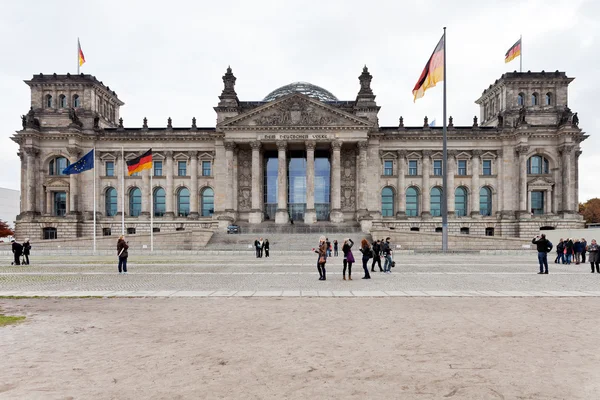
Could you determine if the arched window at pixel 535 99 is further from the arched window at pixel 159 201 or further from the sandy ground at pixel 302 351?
the sandy ground at pixel 302 351

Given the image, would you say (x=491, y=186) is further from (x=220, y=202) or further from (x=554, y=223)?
(x=220, y=202)

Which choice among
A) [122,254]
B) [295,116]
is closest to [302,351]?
[122,254]

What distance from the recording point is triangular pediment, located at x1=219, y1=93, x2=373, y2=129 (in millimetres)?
58062

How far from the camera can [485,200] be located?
210ft

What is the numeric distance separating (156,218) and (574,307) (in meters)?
59.4

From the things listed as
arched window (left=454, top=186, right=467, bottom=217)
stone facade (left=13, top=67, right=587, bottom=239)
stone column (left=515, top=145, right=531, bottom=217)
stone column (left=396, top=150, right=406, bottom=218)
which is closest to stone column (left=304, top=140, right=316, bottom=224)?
stone facade (left=13, top=67, right=587, bottom=239)

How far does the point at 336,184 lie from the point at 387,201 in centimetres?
1040

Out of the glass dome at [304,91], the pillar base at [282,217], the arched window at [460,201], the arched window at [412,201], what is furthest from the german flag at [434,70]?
the glass dome at [304,91]

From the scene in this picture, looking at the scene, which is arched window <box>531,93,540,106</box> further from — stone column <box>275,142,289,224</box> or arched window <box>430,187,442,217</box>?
stone column <box>275,142,289,224</box>

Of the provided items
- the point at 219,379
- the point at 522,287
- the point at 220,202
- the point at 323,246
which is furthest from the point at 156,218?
the point at 219,379

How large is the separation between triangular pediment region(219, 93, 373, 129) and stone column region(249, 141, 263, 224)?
323cm

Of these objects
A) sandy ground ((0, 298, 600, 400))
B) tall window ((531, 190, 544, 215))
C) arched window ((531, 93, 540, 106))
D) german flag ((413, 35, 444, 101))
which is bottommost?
sandy ground ((0, 298, 600, 400))

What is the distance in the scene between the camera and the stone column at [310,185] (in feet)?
189

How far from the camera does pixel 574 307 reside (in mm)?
12391
